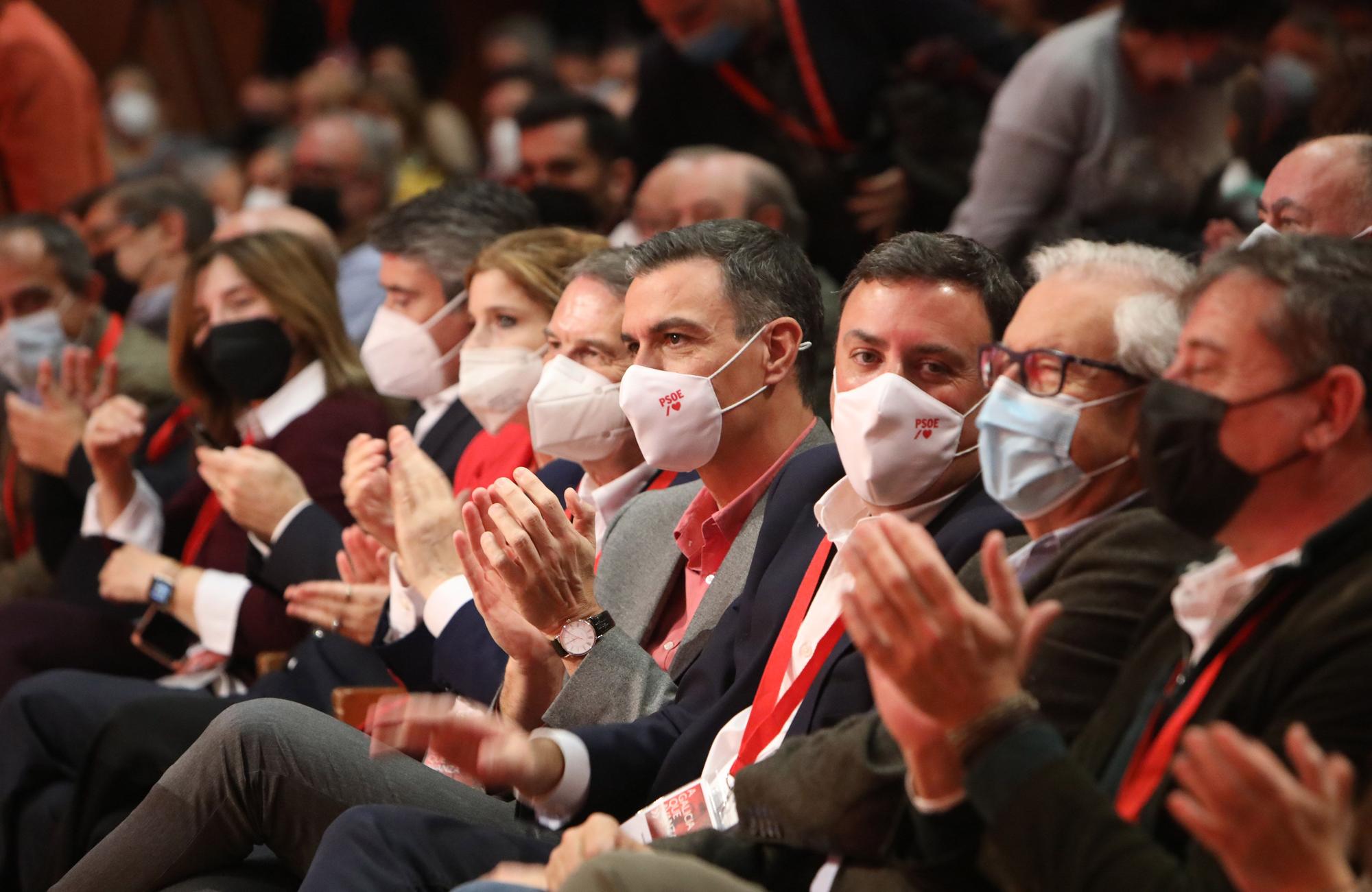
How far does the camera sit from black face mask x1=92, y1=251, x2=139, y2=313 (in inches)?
236

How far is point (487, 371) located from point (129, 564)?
1142 millimetres

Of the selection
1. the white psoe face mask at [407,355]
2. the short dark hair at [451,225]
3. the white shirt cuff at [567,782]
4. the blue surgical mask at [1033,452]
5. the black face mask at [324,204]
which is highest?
the blue surgical mask at [1033,452]

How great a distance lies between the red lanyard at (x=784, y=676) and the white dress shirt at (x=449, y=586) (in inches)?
31.8

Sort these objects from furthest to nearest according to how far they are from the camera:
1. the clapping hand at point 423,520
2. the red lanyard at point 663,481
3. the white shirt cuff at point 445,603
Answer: the red lanyard at point 663,481
the clapping hand at point 423,520
the white shirt cuff at point 445,603

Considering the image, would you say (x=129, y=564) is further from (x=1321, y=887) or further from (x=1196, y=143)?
(x=1321, y=887)

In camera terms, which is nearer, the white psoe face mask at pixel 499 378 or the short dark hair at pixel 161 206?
the white psoe face mask at pixel 499 378

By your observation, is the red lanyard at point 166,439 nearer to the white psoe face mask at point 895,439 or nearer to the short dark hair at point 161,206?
the short dark hair at point 161,206

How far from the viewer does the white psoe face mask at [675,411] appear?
295 centimetres

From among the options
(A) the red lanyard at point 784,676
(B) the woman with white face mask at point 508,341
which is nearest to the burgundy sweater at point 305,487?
(B) the woman with white face mask at point 508,341

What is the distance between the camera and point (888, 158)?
15.8ft

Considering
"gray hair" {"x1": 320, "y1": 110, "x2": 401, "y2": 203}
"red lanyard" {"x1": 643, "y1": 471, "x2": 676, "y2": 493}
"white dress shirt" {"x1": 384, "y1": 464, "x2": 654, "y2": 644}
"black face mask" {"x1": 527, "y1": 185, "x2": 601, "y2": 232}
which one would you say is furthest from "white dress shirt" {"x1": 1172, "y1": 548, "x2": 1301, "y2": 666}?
"gray hair" {"x1": 320, "y1": 110, "x2": 401, "y2": 203}

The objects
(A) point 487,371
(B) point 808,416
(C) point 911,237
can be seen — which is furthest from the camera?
(A) point 487,371

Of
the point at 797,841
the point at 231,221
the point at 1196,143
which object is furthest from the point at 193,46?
the point at 797,841

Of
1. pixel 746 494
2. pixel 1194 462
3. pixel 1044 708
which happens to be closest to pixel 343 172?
pixel 746 494
